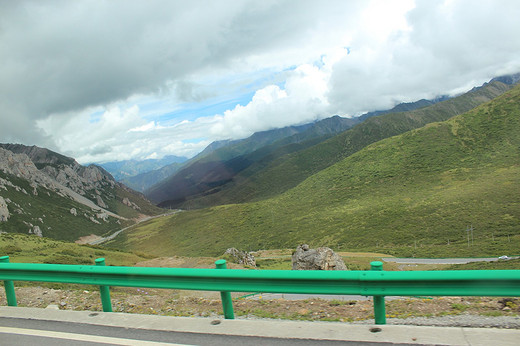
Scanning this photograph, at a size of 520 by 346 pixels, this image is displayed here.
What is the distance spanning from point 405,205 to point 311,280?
3980 inches

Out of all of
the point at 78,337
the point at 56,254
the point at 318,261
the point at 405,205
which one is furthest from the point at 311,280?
the point at 405,205

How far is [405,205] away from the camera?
9812 centimetres

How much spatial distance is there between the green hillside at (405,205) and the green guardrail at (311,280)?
5722cm

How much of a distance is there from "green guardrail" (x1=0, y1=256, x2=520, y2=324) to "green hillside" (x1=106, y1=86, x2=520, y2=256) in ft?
188

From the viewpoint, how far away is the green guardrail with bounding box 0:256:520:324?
499 centimetres

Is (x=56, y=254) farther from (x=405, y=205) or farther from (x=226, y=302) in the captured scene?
(x=405, y=205)

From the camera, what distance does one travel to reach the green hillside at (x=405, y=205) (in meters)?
75.7

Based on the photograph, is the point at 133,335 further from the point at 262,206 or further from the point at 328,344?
the point at 262,206

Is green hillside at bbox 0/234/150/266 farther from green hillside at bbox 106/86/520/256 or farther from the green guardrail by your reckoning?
green hillside at bbox 106/86/520/256

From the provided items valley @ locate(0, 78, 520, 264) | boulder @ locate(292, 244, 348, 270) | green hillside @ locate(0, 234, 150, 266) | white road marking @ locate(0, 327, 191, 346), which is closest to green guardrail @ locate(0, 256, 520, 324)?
white road marking @ locate(0, 327, 191, 346)

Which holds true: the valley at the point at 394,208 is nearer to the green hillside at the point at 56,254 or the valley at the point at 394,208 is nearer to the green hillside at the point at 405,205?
the green hillside at the point at 405,205

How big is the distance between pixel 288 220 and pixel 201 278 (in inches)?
4544

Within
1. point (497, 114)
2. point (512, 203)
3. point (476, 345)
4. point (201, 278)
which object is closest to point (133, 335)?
point (201, 278)

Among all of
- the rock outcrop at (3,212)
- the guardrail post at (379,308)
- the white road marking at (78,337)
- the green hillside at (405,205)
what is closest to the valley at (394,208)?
the green hillside at (405,205)
